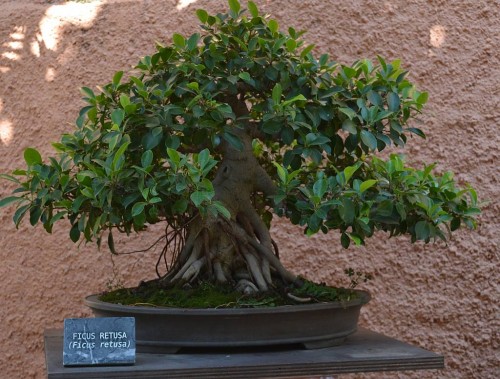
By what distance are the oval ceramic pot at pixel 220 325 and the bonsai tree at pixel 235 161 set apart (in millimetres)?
109

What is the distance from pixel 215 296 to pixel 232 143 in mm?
246

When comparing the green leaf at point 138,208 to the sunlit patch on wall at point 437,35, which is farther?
the sunlit patch on wall at point 437,35

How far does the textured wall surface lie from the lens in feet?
6.18

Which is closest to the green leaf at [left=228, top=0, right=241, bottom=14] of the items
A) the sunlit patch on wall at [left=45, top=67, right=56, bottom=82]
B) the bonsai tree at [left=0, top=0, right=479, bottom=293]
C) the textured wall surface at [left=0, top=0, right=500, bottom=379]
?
the bonsai tree at [left=0, top=0, right=479, bottom=293]

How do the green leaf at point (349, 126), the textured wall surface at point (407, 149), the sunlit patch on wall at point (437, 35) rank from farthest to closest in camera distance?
the sunlit patch on wall at point (437, 35) → the textured wall surface at point (407, 149) → the green leaf at point (349, 126)

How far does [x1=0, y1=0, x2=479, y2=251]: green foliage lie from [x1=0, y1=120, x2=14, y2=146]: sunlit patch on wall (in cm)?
65

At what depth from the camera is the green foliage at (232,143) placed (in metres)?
1.14

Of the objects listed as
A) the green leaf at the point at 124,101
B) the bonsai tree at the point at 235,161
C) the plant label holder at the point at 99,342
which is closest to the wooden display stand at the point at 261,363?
the plant label holder at the point at 99,342

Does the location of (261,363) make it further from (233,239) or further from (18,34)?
(18,34)

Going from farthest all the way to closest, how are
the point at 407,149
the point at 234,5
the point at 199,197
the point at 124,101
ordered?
the point at 407,149
the point at 234,5
the point at 124,101
the point at 199,197

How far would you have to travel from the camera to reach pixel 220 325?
1.17m

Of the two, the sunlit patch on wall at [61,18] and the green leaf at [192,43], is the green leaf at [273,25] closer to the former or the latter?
the green leaf at [192,43]

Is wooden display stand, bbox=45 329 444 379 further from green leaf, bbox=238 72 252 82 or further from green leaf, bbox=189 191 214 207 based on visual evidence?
green leaf, bbox=238 72 252 82

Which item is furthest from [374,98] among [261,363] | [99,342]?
[99,342]
